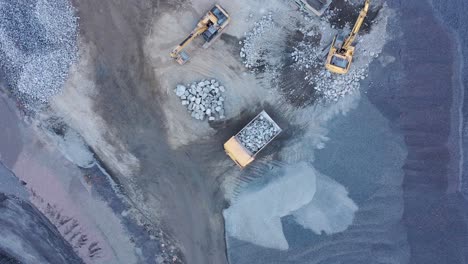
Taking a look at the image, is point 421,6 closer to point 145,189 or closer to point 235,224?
point 235,224

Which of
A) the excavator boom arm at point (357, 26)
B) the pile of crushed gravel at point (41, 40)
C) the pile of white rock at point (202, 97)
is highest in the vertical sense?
the pile of crushed gravel at point (41, 40)

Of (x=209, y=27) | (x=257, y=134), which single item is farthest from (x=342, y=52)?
(x=209, y=27)

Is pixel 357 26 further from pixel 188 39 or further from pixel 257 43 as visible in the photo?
pixel 188 39

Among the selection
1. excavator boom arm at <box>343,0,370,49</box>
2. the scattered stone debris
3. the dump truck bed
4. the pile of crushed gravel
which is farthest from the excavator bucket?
excavator boom arm at <box>343,0,370,49</box>

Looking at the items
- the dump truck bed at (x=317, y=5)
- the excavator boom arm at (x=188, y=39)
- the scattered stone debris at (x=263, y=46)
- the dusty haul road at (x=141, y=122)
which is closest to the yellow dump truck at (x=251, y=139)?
the dusty haul road at (x=141, y=122)

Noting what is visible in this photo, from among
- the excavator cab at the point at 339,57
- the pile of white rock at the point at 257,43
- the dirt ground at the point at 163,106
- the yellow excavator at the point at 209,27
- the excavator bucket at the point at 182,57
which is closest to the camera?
the excavator cab at the point at 339,57

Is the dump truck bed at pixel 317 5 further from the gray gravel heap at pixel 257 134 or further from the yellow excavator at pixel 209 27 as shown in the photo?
the gray gravel heap at pixel 257 134

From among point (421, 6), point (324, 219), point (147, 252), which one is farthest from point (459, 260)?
point (147, 252)

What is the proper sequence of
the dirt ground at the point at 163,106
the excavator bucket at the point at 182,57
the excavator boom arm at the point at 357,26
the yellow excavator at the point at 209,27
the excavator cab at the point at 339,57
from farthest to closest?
1. the dirt ground at the point at 163,106
2. the excavator bucket at the point at 182,57
3. the yellow excavator at the point at 209,27
4. the excavator boom arm at the point at 357,26
5. the excavator cab at the point at 339,57
